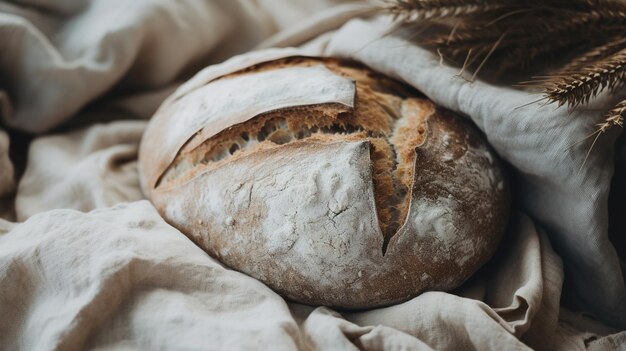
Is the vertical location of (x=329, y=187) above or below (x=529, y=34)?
below

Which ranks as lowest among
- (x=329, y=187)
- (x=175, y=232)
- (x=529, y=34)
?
(x=175, y=232)

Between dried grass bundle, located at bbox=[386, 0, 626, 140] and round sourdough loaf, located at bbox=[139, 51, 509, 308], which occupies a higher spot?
dried grass bundle, located at bbox=[386, 0, 626, 140]

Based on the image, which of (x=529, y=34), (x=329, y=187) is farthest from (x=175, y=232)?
(x=529, y=34)

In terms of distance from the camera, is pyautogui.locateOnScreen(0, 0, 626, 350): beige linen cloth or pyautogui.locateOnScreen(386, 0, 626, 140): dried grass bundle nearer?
pyautogui.locateOnScreen(0, 0, 626, 350): beige linen cloth

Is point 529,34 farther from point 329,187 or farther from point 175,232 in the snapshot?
point 175,232

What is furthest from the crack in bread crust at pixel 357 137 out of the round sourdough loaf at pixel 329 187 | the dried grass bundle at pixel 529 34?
the dried grass bundle at pixel 529 34

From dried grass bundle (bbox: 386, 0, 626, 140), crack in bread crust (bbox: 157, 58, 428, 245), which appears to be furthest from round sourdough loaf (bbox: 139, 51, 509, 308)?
dried grass bundle (bbox: 386, 0, 626, 140)

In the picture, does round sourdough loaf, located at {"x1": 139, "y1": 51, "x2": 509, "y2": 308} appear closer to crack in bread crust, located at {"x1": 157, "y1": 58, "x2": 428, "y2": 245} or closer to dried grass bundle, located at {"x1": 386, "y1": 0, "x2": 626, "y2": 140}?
crack in bread crust, located at {"x1": 157, "y1": 58, "x2": 428, "y2": 245}
